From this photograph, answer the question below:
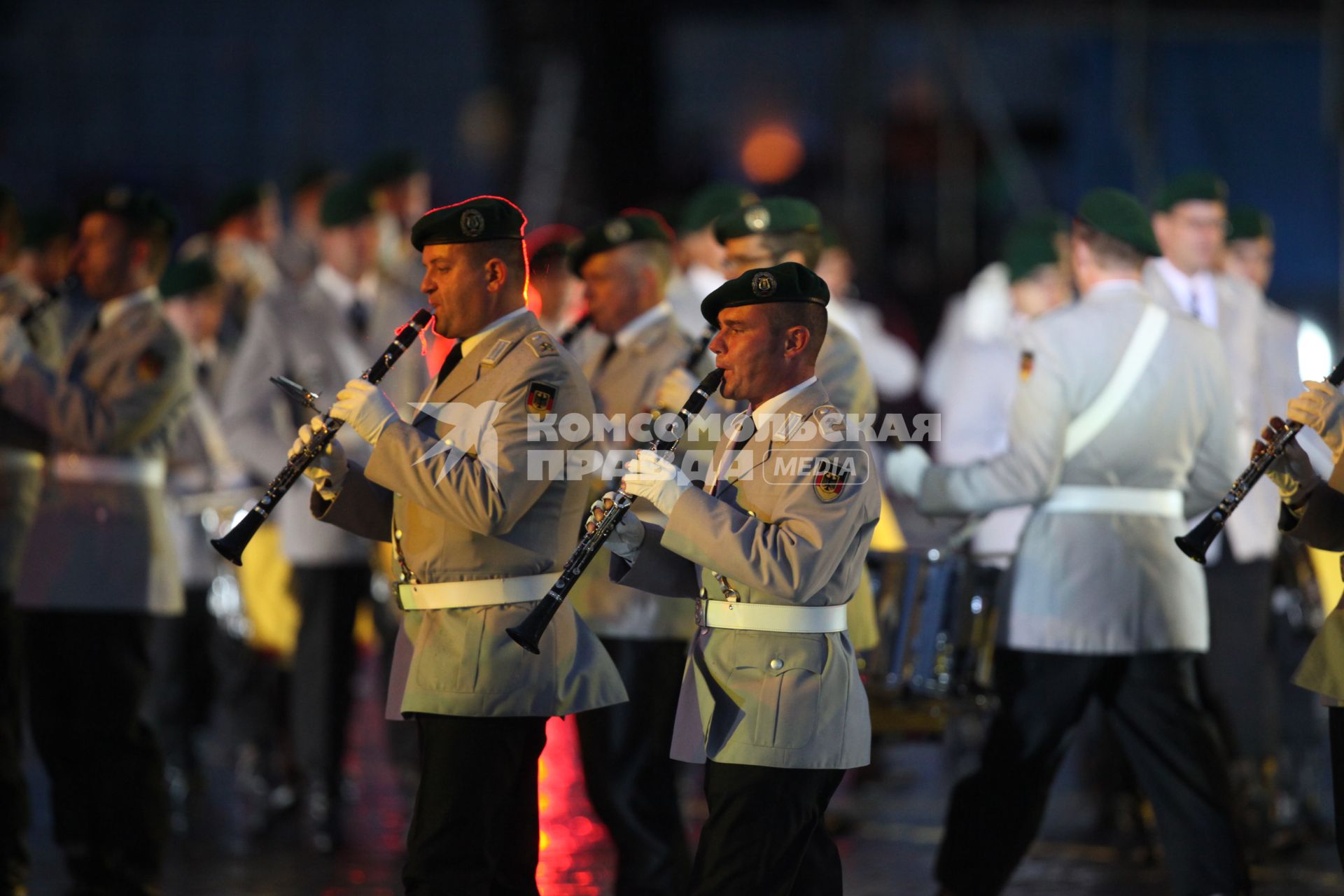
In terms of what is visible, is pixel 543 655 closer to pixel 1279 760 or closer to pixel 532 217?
pixel 1279 760

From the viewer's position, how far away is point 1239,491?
4.93 m

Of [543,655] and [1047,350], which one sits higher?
[1047,350]

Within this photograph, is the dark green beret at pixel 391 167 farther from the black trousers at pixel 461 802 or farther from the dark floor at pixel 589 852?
the black trousers at pixel 461 802

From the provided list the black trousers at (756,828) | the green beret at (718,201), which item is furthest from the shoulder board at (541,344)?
the green beret at (718,201)

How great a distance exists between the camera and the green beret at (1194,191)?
713 cm

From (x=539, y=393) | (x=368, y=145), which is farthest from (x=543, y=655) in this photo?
(x=368, y=145)

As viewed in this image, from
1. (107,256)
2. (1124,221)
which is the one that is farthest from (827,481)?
(107,256)

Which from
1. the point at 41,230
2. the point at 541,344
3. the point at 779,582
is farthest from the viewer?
the point at 41,230

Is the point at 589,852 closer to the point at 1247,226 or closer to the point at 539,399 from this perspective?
the point at 539,399

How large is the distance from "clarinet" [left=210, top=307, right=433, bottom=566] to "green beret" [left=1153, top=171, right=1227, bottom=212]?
3.35 metres

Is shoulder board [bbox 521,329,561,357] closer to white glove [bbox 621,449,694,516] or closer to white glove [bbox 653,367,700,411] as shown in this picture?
white glove [bbox 621,449,694,516]

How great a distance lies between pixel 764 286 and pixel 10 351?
269cm

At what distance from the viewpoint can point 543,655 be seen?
4789 millimetres

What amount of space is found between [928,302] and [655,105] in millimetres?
5481
